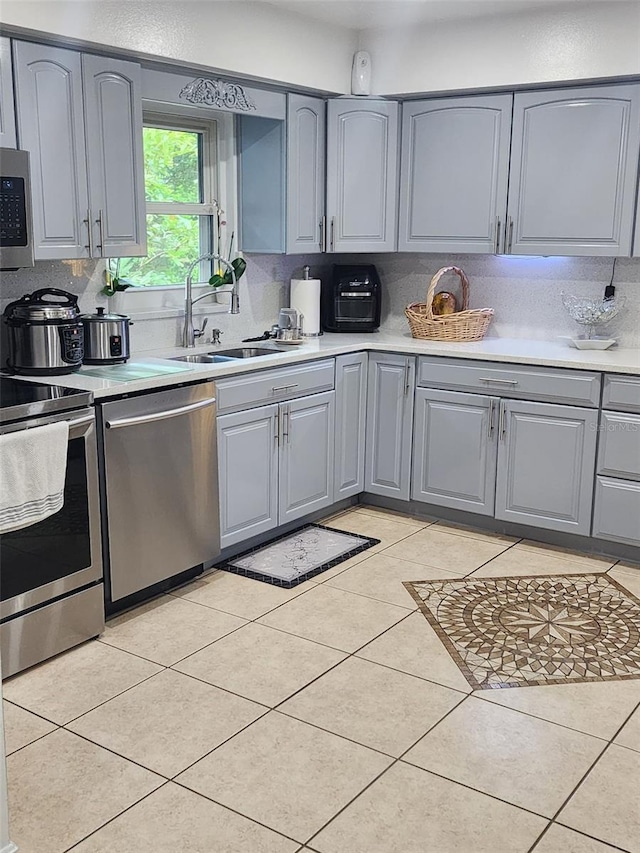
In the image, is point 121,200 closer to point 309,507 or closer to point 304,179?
point 304,179

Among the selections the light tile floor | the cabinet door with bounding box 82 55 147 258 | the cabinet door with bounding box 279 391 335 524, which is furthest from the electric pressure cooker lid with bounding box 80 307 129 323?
the light tile floor

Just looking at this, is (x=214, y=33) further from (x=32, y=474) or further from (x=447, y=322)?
(x=32, y=474)

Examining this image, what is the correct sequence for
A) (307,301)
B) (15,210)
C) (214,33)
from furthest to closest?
(307,301)
(214,33)
(15,210)

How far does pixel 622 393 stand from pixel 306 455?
1477mm

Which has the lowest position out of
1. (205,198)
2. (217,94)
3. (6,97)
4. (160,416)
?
(160,416)

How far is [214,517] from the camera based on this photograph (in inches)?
146

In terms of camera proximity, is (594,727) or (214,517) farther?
(214,517)

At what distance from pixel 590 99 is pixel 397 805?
3.25 metres

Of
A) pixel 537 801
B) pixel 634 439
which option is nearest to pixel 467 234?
pixel 634 439

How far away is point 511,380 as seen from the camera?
4168 millimetres

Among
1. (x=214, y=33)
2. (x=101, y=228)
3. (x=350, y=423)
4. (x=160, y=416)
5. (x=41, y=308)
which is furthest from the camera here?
(x=350, y=423)

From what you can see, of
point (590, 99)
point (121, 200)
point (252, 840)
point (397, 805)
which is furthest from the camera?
point (590, 99)

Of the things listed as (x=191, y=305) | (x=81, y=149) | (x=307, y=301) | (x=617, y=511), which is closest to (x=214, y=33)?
(x=81, y=149)

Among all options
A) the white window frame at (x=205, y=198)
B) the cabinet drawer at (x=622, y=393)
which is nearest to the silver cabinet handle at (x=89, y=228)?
the white window frame at (x=205, y=198)
